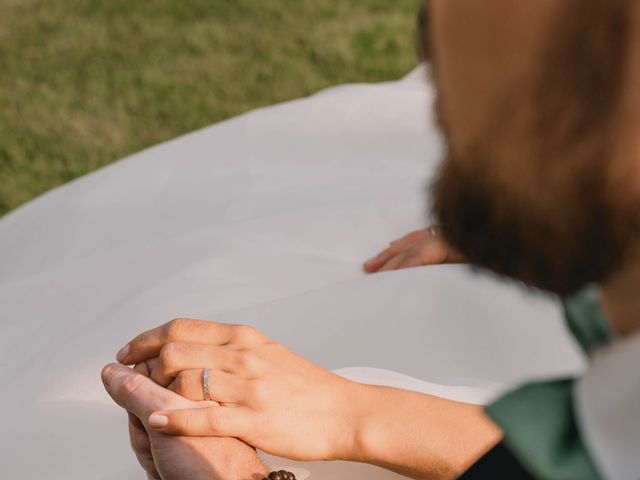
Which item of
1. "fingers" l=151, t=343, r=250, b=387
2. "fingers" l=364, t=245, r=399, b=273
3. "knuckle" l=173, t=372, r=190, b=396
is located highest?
"fingers" l=151, t=343, r=250, b=387

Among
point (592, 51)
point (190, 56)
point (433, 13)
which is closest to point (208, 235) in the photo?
point (433, 13)

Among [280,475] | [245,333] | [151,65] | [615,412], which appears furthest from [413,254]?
[151,65]

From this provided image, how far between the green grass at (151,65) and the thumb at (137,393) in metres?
1.62

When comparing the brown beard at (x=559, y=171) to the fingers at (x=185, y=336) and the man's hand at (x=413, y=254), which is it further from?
the man's hand at (x=413, y=254)

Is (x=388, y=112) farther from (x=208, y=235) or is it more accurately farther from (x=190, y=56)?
(x=190, y=56)

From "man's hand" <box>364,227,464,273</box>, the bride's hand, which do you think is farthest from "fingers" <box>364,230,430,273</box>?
the bride's hand

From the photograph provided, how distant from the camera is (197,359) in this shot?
48.4 inches

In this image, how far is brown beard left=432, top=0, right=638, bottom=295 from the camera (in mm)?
586

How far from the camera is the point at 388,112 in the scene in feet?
7.10

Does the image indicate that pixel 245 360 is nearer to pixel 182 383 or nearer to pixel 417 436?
pixel 182 383

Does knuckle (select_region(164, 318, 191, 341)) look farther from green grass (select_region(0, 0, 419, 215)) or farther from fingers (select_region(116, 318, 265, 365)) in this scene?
green grass (select_region(0, 0, 419, 215))

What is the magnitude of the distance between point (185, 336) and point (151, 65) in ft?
7.22

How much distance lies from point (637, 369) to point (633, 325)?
4 centimetres

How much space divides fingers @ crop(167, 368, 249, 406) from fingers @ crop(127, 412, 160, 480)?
74 mm
